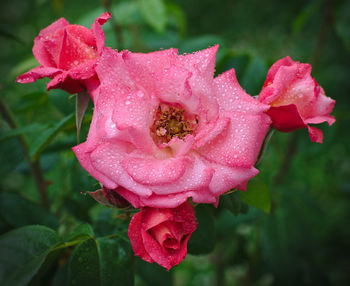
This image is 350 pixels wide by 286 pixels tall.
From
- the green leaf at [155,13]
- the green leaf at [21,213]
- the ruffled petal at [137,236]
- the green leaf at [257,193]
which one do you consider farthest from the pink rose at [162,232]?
the green leaf at [155,13]

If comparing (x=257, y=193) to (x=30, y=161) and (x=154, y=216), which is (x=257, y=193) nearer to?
(x=154, y=216)

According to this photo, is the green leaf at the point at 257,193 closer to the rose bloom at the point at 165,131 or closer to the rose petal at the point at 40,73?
the rose bloom at the point at 165,131

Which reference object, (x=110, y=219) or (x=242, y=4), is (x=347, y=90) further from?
(x=110, y=219)

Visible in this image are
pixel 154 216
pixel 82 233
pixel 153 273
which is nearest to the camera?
pixel 154 216

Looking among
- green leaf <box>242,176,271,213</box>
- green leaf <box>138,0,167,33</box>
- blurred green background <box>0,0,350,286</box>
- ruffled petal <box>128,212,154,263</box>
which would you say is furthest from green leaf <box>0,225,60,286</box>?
green leaf <box>138,0,167,33</box>


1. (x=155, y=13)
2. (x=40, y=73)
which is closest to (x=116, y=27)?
(x=155, y=13)

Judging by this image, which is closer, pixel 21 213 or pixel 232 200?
pixel 232 200

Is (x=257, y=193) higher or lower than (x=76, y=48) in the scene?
lower

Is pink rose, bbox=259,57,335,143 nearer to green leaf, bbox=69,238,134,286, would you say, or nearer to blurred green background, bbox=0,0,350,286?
blurred green background, bbox=0,0,350,286
